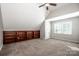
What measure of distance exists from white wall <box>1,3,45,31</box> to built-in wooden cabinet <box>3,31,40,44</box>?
0.15 meters

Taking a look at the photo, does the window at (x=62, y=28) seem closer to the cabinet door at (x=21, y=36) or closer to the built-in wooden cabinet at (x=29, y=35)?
the built-in wooden cabinet at (x=29, y=35)

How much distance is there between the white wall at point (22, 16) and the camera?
9.80 ft

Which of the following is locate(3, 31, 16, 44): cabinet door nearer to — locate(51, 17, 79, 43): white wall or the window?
locate(51, 17, 79, 43): white wall

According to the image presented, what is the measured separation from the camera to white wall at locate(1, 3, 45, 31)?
2.99 meters

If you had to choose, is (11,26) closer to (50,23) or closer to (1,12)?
(1,12)

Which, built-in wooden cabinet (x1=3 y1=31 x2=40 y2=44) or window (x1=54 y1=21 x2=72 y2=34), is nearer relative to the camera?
built-in wooden cabinet (x1=3 y1=31 x2=40 y2=44)

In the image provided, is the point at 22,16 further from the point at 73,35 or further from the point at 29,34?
the point at 73,35

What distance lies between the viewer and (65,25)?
3.40 meters

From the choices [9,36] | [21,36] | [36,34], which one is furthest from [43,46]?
[9,36]

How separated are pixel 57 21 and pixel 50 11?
463mm

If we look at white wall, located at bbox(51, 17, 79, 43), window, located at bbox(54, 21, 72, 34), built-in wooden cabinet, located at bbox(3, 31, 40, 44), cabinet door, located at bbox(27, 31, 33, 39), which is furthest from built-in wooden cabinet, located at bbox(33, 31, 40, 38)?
window, located at bbox(54, 21, 72, 34)

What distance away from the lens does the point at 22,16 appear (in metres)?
3.35

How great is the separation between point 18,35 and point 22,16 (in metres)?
0.78

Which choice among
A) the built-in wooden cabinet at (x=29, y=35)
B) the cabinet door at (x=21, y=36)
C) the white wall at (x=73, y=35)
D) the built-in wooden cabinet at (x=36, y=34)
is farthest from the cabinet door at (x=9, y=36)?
the white wall at (x=73, y=35)
